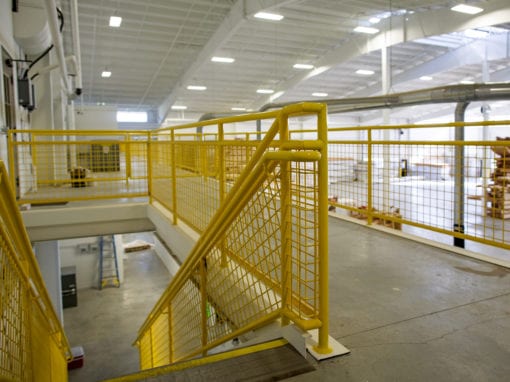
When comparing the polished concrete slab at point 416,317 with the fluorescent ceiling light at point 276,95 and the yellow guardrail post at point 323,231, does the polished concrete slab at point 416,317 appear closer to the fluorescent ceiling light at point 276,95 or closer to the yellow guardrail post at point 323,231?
the yellow guardrail post at point 323,231

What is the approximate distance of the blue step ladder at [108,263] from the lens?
1418cm

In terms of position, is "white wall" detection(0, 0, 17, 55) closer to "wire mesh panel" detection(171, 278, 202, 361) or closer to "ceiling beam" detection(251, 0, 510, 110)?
"wire mesh panel" detection(171, 278, 202, 361)

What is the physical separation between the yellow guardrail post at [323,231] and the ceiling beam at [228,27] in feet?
27.3

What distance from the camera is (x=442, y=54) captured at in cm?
1709

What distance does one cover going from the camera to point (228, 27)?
1212cm

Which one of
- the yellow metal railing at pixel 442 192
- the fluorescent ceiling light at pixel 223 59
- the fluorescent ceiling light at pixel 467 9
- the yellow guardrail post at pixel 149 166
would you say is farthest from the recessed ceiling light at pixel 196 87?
the yellow guardrail post at pixel 149 166

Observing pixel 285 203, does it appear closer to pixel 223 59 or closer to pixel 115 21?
pixel 115 21

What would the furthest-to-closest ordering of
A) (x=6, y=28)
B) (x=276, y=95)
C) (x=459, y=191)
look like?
1. (x=276, y=95)
2. (x=6, y=28)
3. (x=459, y=191)

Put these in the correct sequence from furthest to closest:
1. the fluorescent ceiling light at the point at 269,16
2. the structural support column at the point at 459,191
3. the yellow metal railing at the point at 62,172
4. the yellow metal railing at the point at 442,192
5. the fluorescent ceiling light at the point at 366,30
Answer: the fluorescent ceiling light at the point at 366,30 → the fluorescent ceiling light at the point at 269,16 → the yellow metal railing at the point at 62,172 → the structural support column at the point at 459,191 → the yellow metal railing at the point at 442,192

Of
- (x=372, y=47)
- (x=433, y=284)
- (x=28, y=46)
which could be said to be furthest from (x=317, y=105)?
(x=372, y=47)

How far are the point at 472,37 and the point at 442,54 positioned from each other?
1530 mm

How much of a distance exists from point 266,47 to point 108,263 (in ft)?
32.3

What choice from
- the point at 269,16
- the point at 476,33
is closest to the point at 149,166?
the point at 269,16

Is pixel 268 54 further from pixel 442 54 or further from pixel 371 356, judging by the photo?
pixel 371 356
